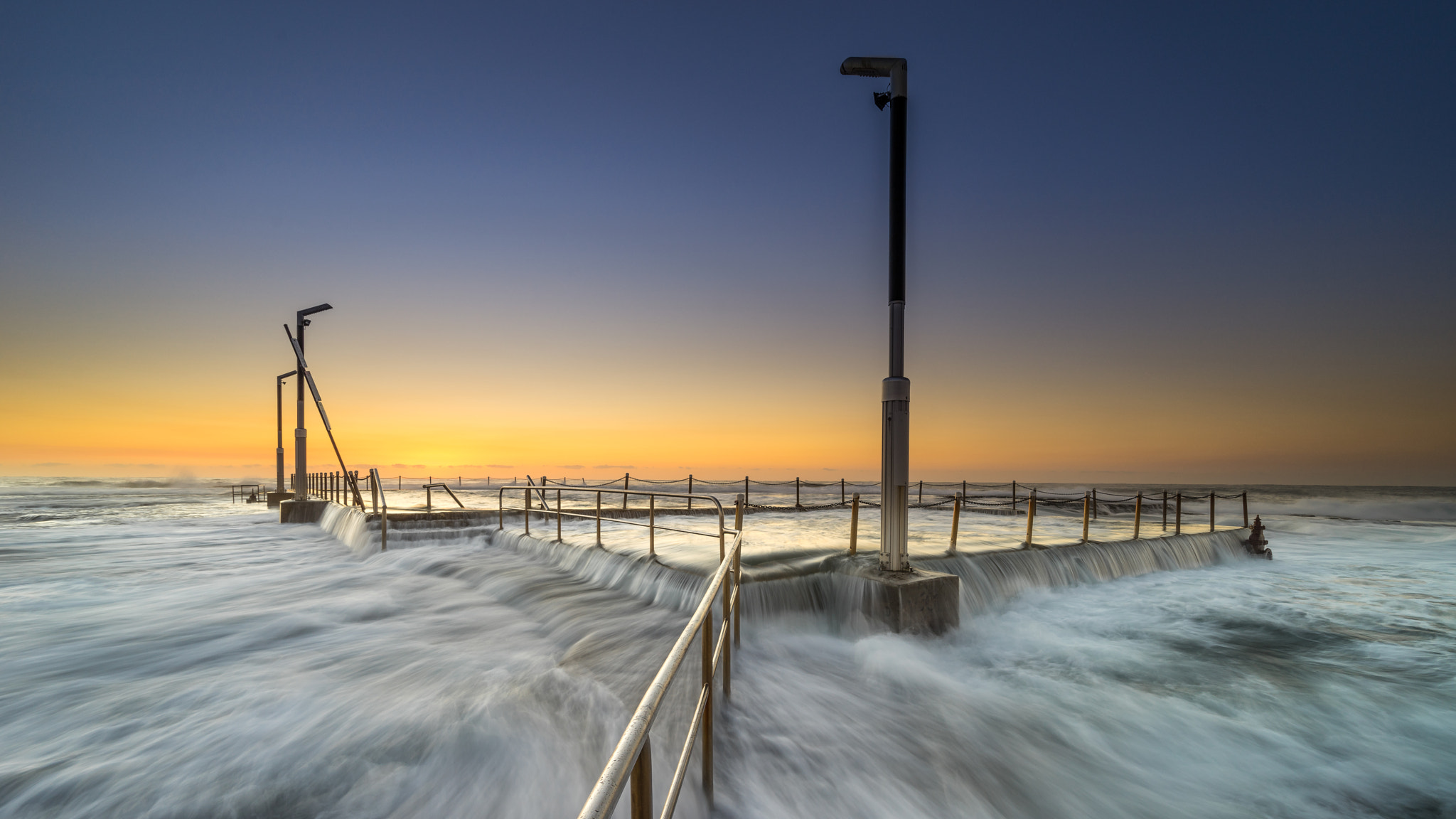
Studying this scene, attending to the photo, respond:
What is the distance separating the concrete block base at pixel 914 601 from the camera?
651 centimetres

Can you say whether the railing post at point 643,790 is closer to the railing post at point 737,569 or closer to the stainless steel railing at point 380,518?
the railing post at point 737,569

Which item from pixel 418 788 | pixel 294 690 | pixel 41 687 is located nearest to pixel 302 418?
pixel 41 687

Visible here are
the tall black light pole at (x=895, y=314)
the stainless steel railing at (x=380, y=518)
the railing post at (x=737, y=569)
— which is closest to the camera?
the railing post at (x=737, y=569)

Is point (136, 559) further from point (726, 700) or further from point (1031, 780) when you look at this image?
point (1031, 780)

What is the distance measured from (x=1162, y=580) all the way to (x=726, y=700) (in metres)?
10.8

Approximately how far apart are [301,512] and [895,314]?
66.9ft

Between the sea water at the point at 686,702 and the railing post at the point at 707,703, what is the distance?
0.36m

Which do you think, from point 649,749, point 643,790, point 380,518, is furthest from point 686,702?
point 380,518

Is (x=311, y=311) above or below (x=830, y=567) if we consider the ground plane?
above

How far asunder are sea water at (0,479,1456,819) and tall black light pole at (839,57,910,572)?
1.58 metres

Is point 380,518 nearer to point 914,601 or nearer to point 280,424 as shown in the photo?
point 914,601

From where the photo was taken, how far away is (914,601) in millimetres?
6590

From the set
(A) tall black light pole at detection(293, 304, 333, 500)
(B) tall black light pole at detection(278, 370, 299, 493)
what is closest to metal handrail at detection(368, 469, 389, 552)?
(A) tall black light pole at detection(293, 304, 333, 500)

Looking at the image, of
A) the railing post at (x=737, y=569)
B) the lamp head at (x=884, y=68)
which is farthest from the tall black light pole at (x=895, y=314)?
the railing post at (x=737, y=569)
